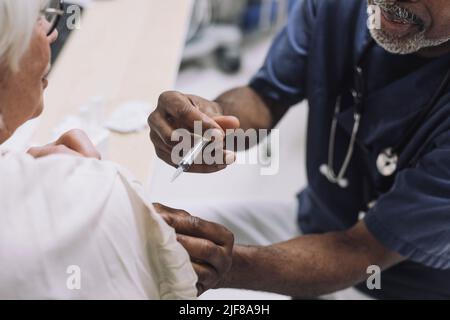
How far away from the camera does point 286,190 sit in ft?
4.55

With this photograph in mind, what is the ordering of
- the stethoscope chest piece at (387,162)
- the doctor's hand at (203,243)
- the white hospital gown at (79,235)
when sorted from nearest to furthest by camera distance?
the white hospital gown at (79,235), the doctor's hand at (203,243), the stethoscope chest piece at (387,162)

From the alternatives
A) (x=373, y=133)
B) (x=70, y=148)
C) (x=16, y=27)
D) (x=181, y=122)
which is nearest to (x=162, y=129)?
(x=181, y=122)

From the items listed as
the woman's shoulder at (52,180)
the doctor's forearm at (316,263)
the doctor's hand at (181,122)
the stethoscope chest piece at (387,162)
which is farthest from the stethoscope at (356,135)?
the woman's shoulder at (52,180)

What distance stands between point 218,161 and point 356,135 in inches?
14.1

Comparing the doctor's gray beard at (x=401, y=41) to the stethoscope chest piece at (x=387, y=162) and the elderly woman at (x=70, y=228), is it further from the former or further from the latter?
the elderly woman at (x=70, y=228)

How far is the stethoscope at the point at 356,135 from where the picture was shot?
0.79 m

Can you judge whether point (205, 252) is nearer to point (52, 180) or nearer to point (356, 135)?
point (52, 180)

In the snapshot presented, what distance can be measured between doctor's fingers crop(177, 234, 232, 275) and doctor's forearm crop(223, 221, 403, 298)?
4.0 inches

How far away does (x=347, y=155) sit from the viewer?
97 centimetres

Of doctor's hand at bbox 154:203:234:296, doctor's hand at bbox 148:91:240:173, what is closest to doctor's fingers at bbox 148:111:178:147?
doctor's hand at bbox 148:91:240:173

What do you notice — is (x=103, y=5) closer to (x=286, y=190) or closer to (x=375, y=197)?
(x=286, y=190)

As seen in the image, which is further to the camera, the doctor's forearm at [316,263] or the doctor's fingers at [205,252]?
the doctor's forearm at [316,263]
